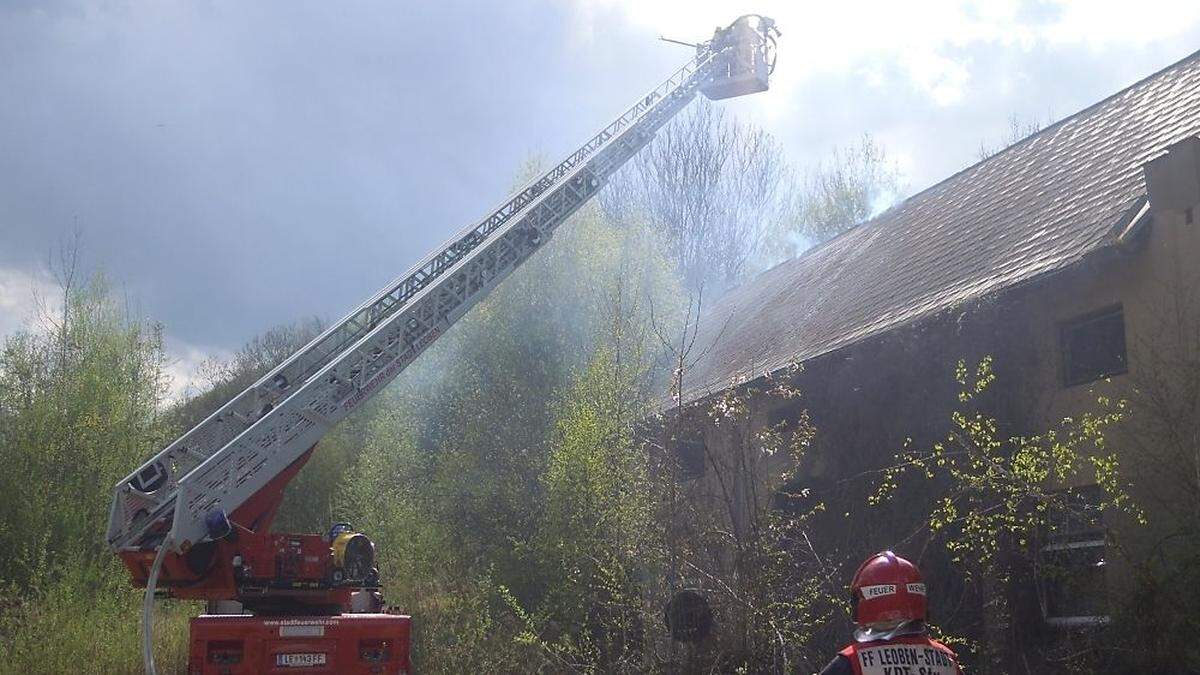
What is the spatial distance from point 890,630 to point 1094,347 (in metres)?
6.92

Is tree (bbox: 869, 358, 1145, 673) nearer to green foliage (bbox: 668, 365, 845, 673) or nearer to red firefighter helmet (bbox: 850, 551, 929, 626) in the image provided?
green foliage (bbox: 668, 365, 845, 673)

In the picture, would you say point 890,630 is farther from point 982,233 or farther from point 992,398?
point 982,233

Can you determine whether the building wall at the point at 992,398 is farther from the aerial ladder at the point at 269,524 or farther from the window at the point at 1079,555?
the aerial ladder at the point at 269,524

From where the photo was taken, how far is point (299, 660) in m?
9.08


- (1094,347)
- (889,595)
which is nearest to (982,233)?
(1094,347)

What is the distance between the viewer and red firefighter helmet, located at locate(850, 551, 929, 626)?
3883mm

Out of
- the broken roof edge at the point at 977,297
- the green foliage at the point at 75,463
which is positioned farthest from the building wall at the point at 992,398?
the green foliage at the point at 75,463

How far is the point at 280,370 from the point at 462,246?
279cm

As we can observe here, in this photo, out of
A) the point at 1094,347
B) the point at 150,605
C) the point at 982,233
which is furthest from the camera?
the point at 982,233

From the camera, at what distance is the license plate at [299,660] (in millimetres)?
8992

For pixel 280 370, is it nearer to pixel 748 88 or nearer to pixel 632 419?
pixel 632 419

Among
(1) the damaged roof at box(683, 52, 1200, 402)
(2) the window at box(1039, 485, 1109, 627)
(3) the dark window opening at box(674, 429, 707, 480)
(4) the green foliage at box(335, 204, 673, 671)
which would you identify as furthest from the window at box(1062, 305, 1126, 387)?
(4) the green foliage at box(335, 204, 673, 671)

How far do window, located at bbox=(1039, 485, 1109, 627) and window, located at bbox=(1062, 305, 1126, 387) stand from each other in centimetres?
109

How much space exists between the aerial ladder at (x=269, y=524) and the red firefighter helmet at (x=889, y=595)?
20.4 feet
